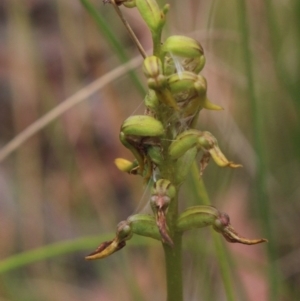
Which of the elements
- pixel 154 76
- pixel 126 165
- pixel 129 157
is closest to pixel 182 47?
pixel 154 76

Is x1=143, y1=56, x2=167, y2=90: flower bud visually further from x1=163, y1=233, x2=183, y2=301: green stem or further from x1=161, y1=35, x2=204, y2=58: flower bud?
x1=163, y1=233, x2=183, y2=301: green stem

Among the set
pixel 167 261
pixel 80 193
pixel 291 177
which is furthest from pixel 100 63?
pixel 167 261

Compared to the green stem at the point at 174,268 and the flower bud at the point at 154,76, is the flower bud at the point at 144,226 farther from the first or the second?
the flower bud at the point at 154,76

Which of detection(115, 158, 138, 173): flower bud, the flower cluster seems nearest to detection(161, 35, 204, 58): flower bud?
the flower cluster

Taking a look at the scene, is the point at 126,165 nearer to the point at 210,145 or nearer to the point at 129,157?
the point at 210,145

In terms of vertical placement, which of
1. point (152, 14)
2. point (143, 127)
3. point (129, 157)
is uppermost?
point (129, 157)

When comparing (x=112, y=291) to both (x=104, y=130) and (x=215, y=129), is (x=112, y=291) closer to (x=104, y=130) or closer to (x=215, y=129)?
(x=215, y=129)

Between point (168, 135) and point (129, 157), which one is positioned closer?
point (168, 135)

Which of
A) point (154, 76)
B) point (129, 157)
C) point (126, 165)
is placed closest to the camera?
point (154, 76)

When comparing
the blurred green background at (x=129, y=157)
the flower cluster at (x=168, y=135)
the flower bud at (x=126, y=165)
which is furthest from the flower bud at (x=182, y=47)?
the blurred green background at (x=129, y=157)
